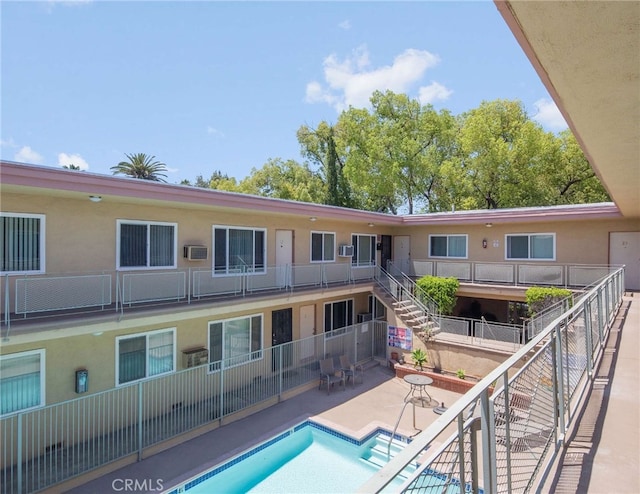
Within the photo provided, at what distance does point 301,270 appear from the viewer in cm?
1435

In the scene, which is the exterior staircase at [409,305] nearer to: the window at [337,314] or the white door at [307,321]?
the window at [337,314]

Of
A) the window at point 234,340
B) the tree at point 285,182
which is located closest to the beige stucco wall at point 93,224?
the window at point 234,340

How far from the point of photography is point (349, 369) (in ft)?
48.0

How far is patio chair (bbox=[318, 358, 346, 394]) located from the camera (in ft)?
45.0

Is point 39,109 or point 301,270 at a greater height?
point 39,109

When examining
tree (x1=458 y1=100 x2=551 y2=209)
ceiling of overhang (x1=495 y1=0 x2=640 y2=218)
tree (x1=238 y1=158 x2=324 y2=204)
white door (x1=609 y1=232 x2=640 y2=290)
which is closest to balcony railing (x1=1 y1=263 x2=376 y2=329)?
ceiling of overhang (x1=495 y1=0 x2=640 y2=218)

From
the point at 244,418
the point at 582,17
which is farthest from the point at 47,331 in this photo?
the point at 582,17

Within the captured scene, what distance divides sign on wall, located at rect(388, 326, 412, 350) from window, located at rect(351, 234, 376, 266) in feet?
13.4

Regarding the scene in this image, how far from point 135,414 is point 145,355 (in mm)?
1549

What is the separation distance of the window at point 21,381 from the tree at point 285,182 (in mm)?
26218

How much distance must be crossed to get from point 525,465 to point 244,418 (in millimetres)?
10283

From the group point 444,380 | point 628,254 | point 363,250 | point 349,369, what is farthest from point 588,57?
point 363,250

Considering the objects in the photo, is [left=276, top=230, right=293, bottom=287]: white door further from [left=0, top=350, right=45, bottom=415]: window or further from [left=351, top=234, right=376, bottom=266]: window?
[left=0, top=350, right=45, bottom=415]: window

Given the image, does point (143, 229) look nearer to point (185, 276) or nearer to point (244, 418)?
point (185, 276)
